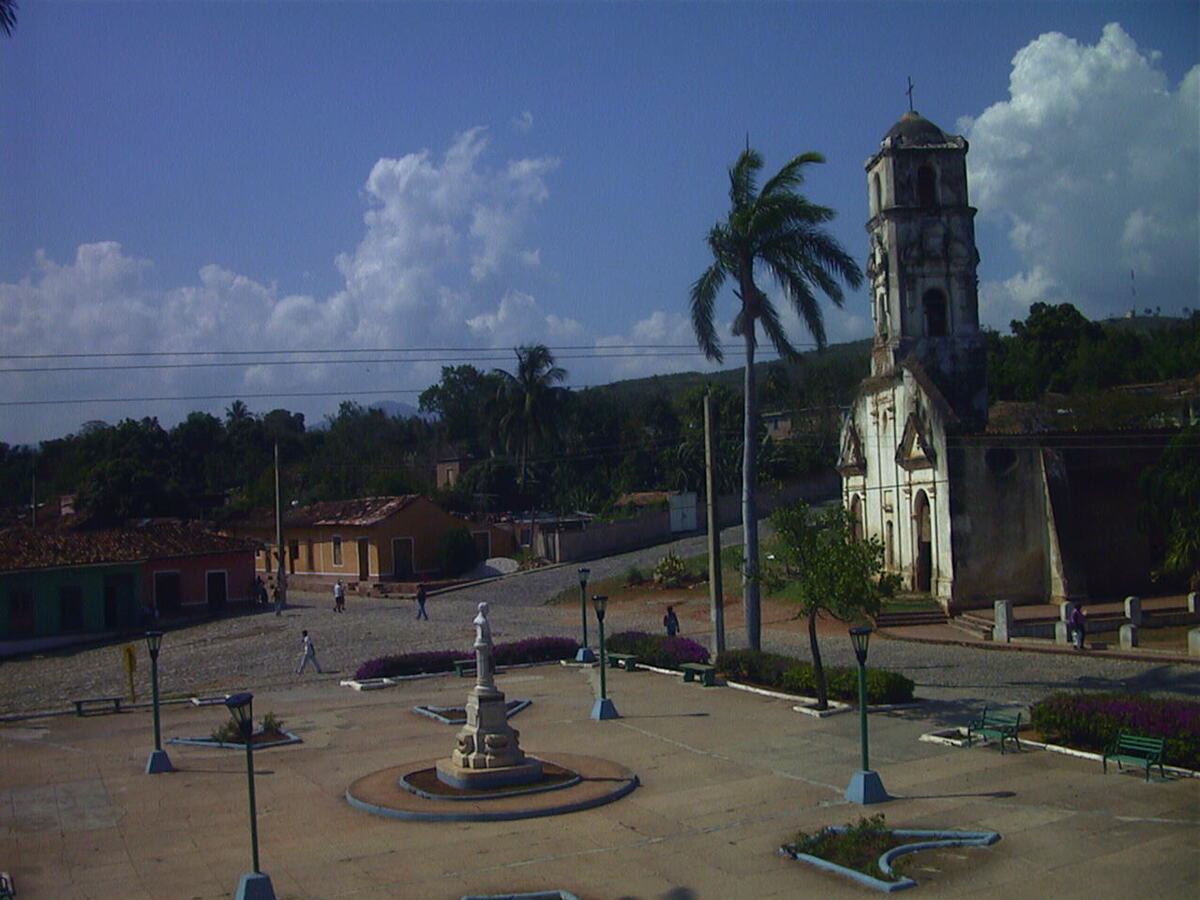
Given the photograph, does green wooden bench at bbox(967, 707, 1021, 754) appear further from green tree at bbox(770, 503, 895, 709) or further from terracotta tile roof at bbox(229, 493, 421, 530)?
terracotta tile roof at bbox(229, 493, 421, 530)

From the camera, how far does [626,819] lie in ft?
44.0

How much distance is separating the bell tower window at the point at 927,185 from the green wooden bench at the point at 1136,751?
2669 centimetres

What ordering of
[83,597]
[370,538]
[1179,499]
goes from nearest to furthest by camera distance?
1. [1179,499]
2. [83,597]
3. [370,538]

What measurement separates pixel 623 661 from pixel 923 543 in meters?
15.2

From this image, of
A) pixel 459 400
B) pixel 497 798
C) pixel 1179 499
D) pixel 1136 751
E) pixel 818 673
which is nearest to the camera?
pixel 497 798

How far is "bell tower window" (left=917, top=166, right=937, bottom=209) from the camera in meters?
37.9

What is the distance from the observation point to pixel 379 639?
33844mm

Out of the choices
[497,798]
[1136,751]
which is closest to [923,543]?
[1136,751]

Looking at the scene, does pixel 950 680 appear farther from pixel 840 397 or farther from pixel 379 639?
pixel 840 397

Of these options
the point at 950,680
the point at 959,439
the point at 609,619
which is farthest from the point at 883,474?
the point at 950,680

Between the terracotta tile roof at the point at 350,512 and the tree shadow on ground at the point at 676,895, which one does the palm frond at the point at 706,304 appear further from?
the terracotta tile roof at the point at 350,512

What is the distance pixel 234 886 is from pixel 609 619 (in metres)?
27.3

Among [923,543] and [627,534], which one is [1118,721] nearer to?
[923,543]

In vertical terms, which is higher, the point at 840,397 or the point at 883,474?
the point at 840,397
